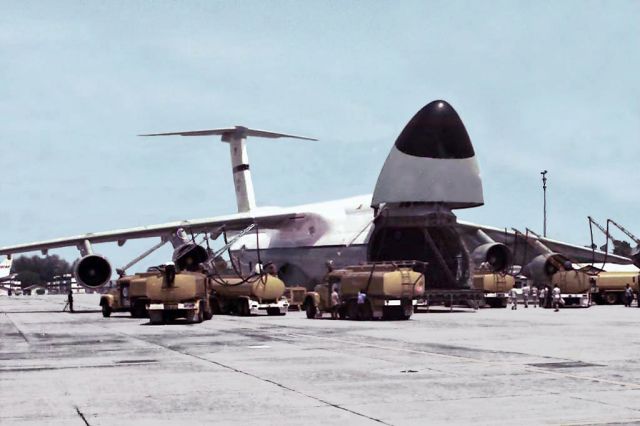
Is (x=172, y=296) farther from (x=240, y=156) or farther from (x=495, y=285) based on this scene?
(x=240, y=156)

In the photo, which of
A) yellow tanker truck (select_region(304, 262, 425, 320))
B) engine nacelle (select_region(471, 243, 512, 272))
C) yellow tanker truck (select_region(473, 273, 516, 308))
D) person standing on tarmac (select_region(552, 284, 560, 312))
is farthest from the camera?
yellow tanker truck (select_region(473, 273, 516, 308))

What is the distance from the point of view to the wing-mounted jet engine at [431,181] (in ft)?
138

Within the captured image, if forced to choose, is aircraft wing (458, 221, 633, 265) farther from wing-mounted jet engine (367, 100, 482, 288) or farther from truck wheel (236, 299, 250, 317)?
truck wheel (236, 299, 250, 317)

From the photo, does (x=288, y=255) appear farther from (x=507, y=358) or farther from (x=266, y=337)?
(x=507, y=358)

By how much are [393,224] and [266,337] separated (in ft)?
65.9

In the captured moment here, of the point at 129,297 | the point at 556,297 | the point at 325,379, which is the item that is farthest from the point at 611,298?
the point at 325,379

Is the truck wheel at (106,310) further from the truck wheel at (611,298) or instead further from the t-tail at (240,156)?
the truck wheel at (611,298)

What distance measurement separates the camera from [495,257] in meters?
50.1

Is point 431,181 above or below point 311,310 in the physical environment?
above

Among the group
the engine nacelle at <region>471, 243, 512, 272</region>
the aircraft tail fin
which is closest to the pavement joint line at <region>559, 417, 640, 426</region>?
the engine nacelle at <region>471, 243, 512, 272</region>

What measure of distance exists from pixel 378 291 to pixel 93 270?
603 inches

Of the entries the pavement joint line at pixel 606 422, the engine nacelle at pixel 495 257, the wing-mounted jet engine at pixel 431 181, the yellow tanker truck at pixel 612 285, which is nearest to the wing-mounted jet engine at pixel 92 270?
the wing-mounted jet engine at pixel 431 181

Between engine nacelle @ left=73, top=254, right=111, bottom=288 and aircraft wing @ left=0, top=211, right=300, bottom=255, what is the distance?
8.93 ft

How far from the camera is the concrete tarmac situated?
1055 cm
